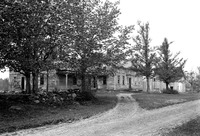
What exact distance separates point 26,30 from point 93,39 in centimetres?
652

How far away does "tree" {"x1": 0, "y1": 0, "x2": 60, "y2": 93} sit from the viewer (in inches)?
401

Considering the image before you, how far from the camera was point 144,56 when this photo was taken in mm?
30078

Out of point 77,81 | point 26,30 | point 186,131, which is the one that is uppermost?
point 26,30

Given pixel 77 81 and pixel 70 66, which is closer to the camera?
pixel 70 66

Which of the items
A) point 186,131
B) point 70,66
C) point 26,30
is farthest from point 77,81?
point 186,131

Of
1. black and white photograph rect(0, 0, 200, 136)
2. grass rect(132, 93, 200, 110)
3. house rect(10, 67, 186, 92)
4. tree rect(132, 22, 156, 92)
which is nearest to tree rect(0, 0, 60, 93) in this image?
black and white photograph rect(0, 0, 200, 136)

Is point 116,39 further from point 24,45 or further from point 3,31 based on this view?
point 3,31

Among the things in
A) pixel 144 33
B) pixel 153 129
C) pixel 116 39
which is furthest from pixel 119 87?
pixel 153 129

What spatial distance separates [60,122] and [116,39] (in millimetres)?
9684

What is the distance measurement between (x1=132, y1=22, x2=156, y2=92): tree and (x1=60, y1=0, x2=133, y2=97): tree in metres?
12.2

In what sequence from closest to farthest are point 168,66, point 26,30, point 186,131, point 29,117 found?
point 186,131 → point 29,117 → point 26,30 → point 168,66

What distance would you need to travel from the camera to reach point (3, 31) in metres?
10.4

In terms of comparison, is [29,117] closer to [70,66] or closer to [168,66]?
[70,66]

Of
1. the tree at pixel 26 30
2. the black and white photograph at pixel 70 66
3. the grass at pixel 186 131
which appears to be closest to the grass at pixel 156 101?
the black and white photograph at pixel 70 66
